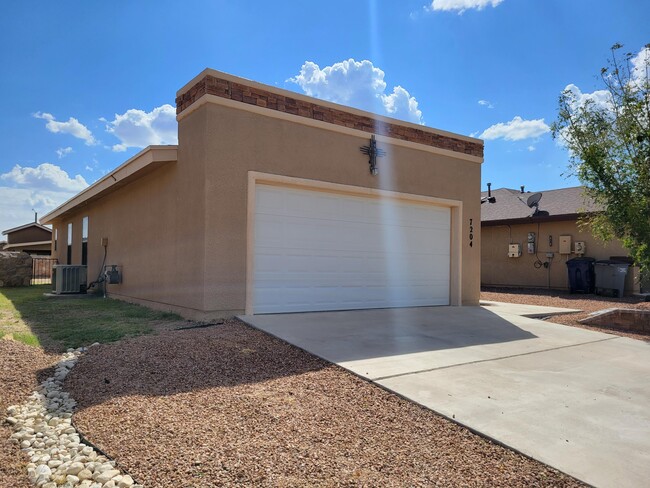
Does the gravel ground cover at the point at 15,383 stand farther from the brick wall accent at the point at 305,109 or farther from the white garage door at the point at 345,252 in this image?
the brick wall accent at the point at 305,109

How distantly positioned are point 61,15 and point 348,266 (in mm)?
7453

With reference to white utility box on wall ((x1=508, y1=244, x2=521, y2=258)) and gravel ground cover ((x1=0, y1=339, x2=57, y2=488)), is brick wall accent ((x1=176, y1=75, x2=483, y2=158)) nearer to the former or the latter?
gravel ground cover ((x1=0, y1=339, x2=57, y2=488))

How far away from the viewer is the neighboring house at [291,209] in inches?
305

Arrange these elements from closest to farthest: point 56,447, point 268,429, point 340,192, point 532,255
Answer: point 56,447 < point 268,429 < point 340,192 < point 532,255

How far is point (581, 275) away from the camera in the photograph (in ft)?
52.1

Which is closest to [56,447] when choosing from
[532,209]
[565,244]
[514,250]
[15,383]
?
[15,383]

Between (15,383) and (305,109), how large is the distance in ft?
20.3

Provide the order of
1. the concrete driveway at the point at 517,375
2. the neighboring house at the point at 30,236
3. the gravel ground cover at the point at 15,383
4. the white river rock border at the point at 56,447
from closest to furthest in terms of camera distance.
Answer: the white river rock border at the point at 56,447 → the gravel ground cover at the point at 15,383 → the concrete driveway at the point at 517,375 → the neighboring house at the point at 30,236

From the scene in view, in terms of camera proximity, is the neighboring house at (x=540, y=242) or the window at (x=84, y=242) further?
the neighboring house at (x=540, y=242)

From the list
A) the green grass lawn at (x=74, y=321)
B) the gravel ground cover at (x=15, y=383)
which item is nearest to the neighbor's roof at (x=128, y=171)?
the green grass lawn at (x=74, y=321)

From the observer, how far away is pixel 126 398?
164 inches

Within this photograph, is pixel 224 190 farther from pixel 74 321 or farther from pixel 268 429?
pixel 268 429

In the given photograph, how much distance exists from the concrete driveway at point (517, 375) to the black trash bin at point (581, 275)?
8.22 metres

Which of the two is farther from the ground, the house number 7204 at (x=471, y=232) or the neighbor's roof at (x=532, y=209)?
the neighbor's roof at (x=532, y=209)
